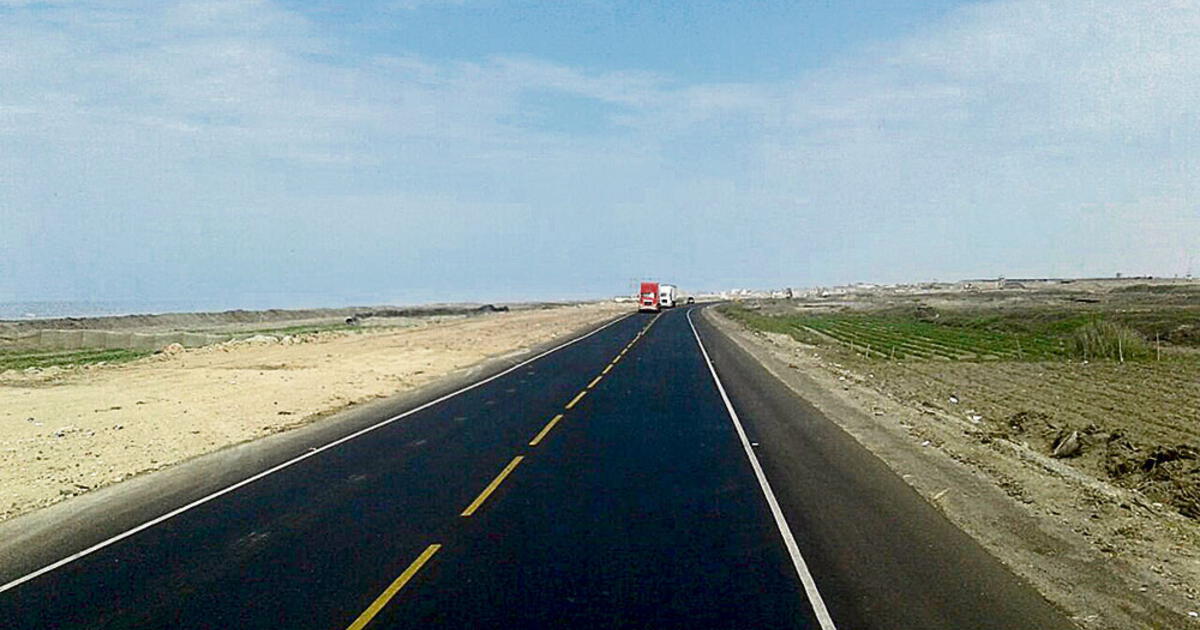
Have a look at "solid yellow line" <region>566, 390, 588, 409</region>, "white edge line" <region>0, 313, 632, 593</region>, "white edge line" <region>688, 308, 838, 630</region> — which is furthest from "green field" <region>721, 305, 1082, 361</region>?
"white edge line" <region>688, 308, 838, 630</region>

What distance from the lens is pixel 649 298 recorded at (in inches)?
3777

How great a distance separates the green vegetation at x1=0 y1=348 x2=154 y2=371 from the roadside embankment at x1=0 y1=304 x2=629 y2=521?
121 inches

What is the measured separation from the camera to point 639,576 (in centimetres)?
783

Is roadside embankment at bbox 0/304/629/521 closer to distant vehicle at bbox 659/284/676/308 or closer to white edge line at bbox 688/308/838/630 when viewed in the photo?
white edge line at bbox 688/308/838/630

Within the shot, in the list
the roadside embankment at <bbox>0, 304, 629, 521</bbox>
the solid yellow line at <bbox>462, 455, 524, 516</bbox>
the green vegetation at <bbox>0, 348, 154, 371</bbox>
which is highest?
the solid yellow line at <bbox>462, 455, 524, 516</bbox>

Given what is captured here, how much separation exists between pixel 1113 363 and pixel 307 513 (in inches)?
1265

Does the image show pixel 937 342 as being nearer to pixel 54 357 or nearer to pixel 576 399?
pixel 576 399

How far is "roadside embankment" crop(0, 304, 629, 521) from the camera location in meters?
14.4

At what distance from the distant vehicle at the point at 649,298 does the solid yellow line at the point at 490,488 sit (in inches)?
3212

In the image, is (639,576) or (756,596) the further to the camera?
(639,576)

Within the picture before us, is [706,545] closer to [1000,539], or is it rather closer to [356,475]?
[1000,539]

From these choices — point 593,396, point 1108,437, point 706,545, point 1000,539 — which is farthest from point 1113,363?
point 706,545

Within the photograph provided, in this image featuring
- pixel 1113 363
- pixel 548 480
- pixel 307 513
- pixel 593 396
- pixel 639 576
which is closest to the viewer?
pixel 639 576

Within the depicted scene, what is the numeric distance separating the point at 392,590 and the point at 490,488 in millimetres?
4137
